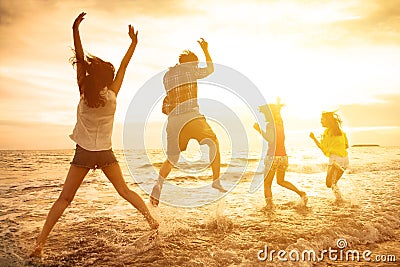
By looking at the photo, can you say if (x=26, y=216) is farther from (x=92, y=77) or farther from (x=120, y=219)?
(x=92, y=77)

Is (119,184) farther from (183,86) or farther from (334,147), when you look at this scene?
(334,147)

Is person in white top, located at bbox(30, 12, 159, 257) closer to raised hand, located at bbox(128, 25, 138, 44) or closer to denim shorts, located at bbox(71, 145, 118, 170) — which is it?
denim shorts, located at bbox(71, 145, 118, 170)

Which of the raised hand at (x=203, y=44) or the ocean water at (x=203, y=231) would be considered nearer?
the ocean water at (x=203, y=231)

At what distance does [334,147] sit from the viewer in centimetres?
827

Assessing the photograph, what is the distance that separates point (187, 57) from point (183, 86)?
20.0 inches

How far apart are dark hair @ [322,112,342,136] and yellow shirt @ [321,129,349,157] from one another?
0.10 metres

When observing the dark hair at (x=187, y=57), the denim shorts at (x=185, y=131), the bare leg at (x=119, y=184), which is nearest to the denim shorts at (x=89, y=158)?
the bare leg at (x=119, y=184)

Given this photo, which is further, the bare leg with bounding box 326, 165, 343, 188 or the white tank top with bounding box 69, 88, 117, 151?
the bare leg with bounding box 326, 165, 343, 188

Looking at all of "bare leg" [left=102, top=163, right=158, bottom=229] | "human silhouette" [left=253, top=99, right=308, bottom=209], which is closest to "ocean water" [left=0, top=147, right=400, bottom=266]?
"human silhouette" [left=253, top=99, right=308, bottom=209]

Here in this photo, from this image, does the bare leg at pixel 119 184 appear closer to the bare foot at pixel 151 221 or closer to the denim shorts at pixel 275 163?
the bare foot at pixel 151 221

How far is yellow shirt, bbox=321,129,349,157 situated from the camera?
27.0 feet

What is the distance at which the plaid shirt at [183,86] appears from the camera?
571 cm

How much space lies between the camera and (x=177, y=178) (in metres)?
13.5

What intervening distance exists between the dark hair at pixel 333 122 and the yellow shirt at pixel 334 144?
0.10 meters
